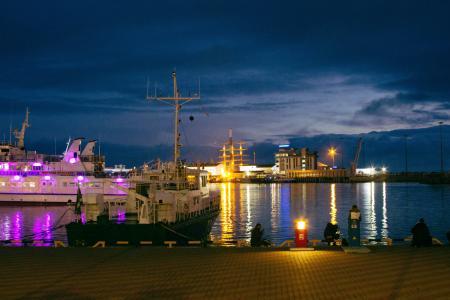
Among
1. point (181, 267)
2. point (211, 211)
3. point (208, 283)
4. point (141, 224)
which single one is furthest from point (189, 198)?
point (208, 283)

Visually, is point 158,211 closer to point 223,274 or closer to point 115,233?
point 115,233

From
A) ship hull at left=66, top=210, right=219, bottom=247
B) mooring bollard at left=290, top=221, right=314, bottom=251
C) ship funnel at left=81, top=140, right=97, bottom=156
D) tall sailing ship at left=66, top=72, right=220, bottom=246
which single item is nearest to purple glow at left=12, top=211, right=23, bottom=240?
tall sailing ship at left=66, top=72, right=220, bottom=246

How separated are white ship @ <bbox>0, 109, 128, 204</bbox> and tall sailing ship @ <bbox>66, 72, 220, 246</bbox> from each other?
42.1 m

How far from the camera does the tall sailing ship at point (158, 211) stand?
2650cm

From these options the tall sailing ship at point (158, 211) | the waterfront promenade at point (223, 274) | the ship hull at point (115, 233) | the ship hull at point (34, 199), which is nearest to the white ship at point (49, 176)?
the ship hull at point (34, 199)

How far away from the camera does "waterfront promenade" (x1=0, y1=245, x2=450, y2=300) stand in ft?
40.0

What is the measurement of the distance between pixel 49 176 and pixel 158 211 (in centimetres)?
5982

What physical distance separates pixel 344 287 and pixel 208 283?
3.35 metres

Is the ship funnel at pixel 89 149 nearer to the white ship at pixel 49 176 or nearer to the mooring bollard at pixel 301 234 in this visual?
the white ship at pixel 49 176

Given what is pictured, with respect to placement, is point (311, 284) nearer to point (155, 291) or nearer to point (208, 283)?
point (208, 283)

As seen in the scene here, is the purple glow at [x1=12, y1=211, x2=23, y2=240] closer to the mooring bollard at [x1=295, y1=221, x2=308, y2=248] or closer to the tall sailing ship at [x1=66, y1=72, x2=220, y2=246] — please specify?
the tall sailing ship at [x1=66, y1=72, x2=220, y2=246]

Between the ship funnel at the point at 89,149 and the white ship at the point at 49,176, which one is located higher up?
the ship funnel at the point at 89,149

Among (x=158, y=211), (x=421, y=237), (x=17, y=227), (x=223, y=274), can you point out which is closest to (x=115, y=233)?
(x=158, y=211)

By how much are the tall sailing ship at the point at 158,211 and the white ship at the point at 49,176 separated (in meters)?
42.1
